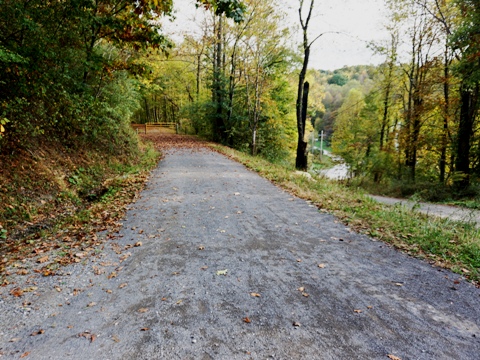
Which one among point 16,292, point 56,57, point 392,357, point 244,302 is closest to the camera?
point 392,357

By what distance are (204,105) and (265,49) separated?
22.6ft

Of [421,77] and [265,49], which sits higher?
[265,49]

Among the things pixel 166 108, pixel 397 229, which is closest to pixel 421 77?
pixel 397 229

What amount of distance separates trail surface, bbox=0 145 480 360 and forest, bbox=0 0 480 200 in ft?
13.0

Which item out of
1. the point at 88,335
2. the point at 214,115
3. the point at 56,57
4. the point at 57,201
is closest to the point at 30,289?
the point at 88,335

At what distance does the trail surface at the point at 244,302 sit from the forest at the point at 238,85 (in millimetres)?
3957

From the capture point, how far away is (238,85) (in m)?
20.9

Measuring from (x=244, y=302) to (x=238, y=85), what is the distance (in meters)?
19.6

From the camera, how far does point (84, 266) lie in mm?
3975

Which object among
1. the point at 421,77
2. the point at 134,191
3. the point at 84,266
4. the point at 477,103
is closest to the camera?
the point at 84,266

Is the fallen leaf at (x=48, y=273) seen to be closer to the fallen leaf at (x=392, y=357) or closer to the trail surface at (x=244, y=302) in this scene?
the trail surface at (x=244, y=302)

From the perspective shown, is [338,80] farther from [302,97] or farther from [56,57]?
[56,57]

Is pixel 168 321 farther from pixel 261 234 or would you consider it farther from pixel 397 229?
pixel 397 229

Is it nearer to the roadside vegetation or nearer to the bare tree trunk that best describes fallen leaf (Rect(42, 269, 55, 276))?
the roadside vegetation
